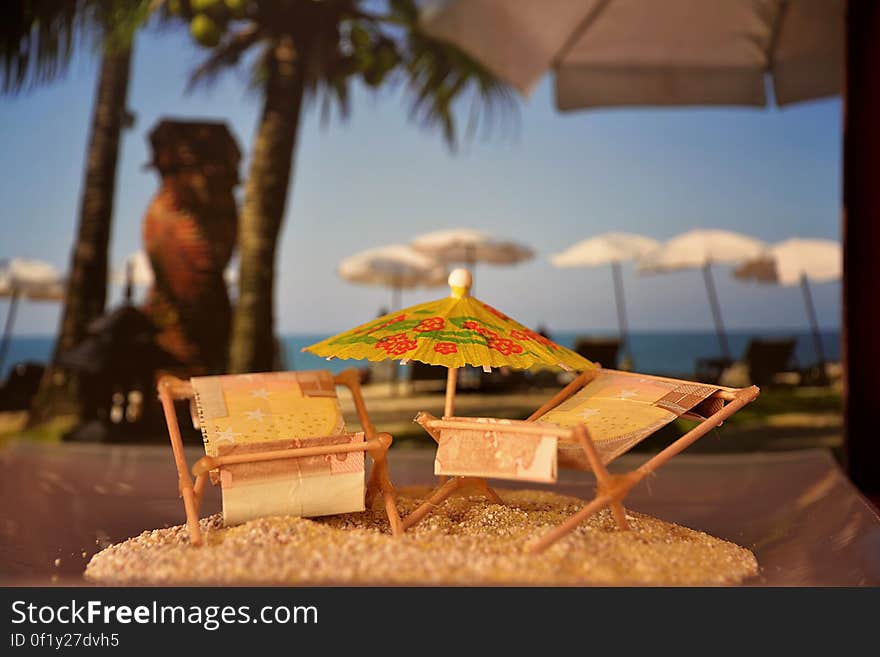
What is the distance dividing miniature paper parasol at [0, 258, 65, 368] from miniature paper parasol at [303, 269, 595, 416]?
3.17 meters

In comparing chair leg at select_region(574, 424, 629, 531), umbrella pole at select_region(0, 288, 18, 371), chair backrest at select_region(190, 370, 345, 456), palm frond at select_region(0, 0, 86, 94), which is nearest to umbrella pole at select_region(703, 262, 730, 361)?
chair backrest at select_region(190, 370, 345, 456)

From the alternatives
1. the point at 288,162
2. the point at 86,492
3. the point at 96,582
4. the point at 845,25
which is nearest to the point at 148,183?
the point at 288,162

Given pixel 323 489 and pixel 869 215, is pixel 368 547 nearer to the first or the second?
pixel 323 489

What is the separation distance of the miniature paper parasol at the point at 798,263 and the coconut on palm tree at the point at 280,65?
2.20 m

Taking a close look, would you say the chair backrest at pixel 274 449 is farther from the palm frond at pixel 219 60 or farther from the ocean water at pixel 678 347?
the palm frond at pixel 219 60

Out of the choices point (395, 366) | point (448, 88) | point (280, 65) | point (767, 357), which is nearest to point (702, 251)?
point (767, 357)

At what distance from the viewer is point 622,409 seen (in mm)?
2295

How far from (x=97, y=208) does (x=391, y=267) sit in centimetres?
177

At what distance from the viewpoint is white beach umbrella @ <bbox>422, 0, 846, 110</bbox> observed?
4266 millimetres

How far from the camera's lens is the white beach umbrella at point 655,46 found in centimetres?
427

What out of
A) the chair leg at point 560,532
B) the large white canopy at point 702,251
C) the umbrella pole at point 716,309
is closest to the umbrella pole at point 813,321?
the large white canopy at point 702,251

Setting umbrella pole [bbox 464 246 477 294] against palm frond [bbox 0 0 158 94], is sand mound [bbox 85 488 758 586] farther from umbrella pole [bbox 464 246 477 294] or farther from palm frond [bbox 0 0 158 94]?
palm frond [bbox 0 0 158 94]

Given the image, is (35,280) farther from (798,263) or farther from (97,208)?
(798,263)
